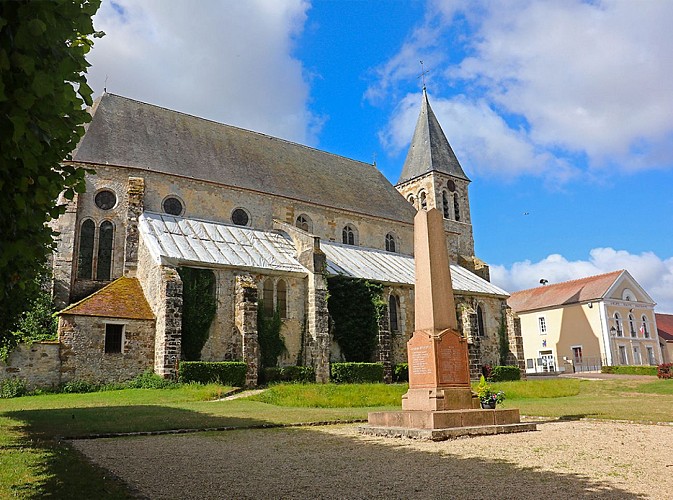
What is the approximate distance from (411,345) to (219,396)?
10168 mm

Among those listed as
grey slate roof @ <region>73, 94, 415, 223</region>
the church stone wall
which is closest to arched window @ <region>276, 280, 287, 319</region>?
the church stone wall

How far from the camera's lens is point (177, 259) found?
23.7 meters

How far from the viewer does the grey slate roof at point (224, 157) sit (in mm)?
28672

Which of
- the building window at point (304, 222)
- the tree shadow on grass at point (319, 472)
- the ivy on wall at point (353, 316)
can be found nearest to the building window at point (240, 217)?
the building window at point (304, 222)

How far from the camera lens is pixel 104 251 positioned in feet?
88.4

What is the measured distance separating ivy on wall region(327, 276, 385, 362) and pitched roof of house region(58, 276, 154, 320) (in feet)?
30.6

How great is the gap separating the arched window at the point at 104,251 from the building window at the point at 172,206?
115 inches

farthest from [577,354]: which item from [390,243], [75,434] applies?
[75,434]

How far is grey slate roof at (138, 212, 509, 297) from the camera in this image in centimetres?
2491

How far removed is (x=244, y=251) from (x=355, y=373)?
27.2 feet

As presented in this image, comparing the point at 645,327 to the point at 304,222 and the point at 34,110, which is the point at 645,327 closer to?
the point at 304,222

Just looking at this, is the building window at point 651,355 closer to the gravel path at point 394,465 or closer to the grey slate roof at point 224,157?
the grey slate roof at point 224,157

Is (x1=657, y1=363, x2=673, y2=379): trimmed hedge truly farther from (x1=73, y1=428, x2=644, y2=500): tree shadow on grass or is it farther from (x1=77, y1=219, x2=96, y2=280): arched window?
(x1=77, y1=219, x2=96, y2=280): arched window

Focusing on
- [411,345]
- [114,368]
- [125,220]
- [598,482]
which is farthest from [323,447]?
[125,220]
